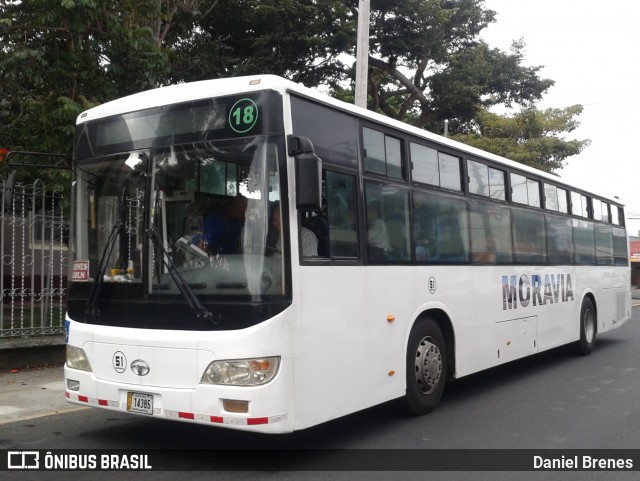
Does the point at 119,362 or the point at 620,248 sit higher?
the point at 620,248

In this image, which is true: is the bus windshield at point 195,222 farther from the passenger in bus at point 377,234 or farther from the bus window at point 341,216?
the passenger in bus at point 377,234

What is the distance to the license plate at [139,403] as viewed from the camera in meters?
5.05

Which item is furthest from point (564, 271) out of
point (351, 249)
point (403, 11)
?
point (403, 11)

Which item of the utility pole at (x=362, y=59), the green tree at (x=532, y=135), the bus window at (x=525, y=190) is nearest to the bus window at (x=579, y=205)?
the bus window at (x=525, y=190)

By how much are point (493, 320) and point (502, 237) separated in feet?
3.92

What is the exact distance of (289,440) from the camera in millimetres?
6023

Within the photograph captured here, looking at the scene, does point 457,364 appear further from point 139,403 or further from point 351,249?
point 139,403

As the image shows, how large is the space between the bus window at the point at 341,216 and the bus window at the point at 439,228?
1227 millimetres

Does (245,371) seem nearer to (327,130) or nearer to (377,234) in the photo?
(377,234)

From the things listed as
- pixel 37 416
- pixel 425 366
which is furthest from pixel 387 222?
pixel 37 416

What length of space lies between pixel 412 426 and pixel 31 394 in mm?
4759

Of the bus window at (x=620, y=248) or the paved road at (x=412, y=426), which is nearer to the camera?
the paved road at (x=412, y=426)

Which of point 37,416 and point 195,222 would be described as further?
point 37,416

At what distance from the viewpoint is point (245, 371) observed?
15.6 feet
